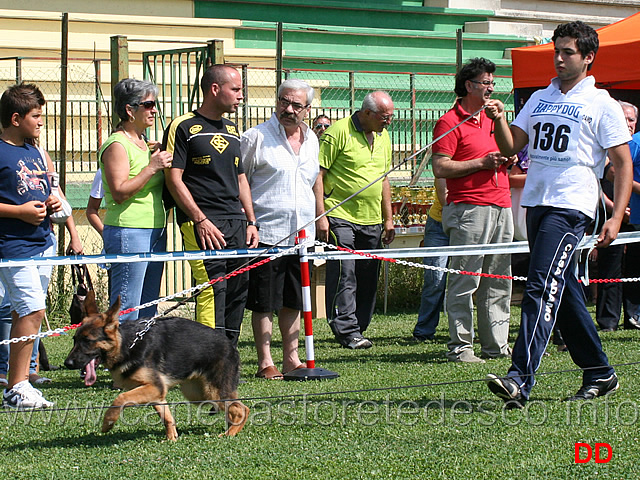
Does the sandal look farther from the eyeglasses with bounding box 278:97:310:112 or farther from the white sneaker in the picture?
the eyeglasses with bounding box 278:97:310:112

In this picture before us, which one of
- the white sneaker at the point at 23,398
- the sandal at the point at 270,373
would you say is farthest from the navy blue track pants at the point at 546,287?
the white sneaker at the point at 23,398

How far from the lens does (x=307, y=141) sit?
679cm

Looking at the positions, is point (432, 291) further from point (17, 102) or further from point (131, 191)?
point (17, 102)

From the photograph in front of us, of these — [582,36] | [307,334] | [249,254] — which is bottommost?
[307,334]

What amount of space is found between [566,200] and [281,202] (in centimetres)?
223

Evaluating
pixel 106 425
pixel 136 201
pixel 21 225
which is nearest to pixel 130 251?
pixel 136 201

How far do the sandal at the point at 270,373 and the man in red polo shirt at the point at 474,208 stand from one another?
138 centimetres

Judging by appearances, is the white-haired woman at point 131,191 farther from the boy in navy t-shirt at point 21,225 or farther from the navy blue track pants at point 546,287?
the navy blue track pants at point 546,287

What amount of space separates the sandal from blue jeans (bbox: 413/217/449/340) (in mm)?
2141

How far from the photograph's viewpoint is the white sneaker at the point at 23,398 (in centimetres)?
549

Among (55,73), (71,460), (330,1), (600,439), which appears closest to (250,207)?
(71,460)

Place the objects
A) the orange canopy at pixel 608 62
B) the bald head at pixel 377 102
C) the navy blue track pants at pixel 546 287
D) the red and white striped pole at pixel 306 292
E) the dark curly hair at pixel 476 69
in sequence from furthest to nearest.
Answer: the orange canopy at pixel 608 62, the bald head at pixel 377 102, the dark curly hair at pixel 476 69, the red and white striped pole at pixel 306 292, the navy blue track pants at pixel 546 287

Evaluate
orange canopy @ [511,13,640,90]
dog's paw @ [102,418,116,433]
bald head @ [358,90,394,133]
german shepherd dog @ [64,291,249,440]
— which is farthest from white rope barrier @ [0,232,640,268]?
orange canopy @ [511,13,640,90]

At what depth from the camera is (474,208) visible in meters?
6.85
